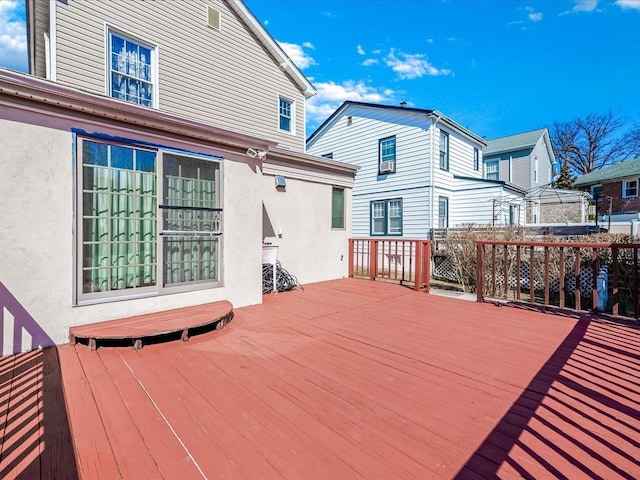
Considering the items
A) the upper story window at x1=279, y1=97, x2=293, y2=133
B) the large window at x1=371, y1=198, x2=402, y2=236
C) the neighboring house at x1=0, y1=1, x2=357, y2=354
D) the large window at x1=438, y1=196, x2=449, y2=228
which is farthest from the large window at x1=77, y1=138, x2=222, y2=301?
the large window at x1=438, y1=196, x2=449, y2=228

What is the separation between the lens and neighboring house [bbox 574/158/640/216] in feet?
57.7

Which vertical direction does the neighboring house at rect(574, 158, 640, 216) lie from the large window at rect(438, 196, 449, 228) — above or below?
above

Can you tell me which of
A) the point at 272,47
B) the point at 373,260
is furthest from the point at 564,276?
the point at 272,47

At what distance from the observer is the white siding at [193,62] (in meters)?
5.84

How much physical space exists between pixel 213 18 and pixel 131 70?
2.69 metres

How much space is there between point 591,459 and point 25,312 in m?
4.49

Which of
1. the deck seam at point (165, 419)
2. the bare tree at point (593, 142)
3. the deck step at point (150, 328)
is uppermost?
the bare tree at point (593, 142)

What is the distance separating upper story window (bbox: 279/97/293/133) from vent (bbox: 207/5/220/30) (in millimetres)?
2369

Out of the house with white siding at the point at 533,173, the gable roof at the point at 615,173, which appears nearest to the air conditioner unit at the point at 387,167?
the house with white siding at the point at 533,173

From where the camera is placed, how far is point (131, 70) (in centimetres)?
657

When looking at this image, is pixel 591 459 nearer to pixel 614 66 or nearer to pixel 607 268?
pixel 607 268

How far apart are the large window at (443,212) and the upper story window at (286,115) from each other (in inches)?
219

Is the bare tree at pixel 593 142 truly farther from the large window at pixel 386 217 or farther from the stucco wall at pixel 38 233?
the stucco wall at pixel 38 233

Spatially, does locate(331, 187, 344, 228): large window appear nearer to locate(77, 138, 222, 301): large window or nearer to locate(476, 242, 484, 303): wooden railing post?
locate(476, 242, 484, 303): wooden railing post
